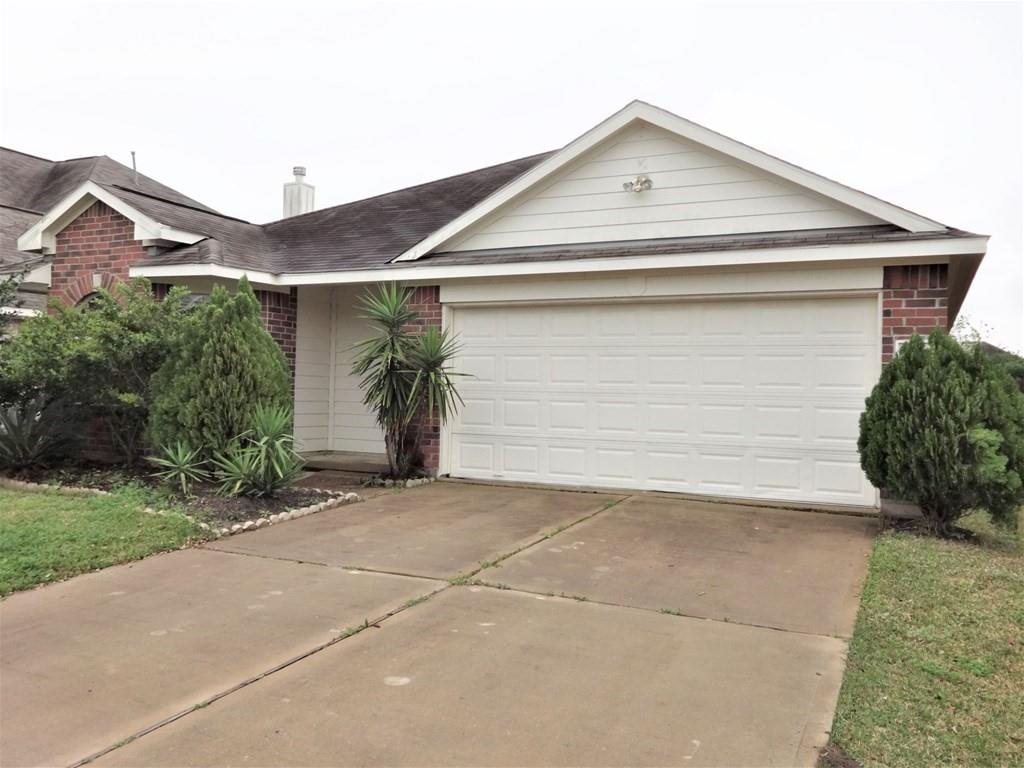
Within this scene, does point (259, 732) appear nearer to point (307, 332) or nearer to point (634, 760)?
point (634, 760)

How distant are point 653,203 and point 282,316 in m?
5.47

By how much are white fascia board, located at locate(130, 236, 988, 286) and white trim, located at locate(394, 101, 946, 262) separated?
0.30 meters

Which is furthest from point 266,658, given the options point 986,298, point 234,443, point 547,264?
point 986,298

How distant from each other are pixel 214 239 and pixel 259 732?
28.3 ft

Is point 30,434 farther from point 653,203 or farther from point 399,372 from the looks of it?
point 653,203

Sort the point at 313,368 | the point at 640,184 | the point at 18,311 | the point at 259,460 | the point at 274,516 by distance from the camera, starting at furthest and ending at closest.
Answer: the point at 313,368 → the point at 18,311 → the point at 640,184 → the point at 259,460 → the point at 274,516

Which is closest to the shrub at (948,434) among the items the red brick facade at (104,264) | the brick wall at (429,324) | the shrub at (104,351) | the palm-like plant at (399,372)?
the palm-like plant at (399,372)

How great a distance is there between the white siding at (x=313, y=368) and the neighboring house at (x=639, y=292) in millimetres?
38

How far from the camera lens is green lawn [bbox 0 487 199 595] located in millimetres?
5301

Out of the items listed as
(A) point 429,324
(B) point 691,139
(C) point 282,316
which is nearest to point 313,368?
(C) point 282,316

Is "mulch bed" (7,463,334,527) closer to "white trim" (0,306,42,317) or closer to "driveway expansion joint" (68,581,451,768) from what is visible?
"white trim" (0,306,42,317)

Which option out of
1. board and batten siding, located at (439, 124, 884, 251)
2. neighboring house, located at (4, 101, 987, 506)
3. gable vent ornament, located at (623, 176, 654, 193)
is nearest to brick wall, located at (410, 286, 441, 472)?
neighboring house, located at (4, 101, 987, 506)

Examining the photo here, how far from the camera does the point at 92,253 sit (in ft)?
34.5

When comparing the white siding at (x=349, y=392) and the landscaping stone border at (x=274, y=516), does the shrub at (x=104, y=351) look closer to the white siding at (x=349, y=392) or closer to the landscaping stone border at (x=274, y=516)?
the landscaping stone border at (x=274, y=516)
